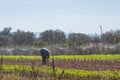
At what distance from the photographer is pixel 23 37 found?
62.9 metres

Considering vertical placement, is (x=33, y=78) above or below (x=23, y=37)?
below

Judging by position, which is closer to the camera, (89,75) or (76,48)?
(89,75)

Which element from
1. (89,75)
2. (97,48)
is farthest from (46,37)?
(89,75)

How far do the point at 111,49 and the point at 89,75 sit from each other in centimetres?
1857

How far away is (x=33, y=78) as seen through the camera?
5.89 m

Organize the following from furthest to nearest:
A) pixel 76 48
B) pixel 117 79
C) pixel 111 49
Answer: pixel 76 48
pixel 111 49
pixel 117 79

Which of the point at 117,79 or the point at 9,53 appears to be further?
the point at 9,53

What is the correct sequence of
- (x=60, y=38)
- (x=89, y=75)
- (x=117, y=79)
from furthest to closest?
(x=60, y=38)
(x=89, y=75)
(x=117, y=79)

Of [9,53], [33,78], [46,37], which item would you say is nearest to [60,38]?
[46,37]

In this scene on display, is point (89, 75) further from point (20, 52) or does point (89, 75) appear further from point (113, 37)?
point (113, 37)

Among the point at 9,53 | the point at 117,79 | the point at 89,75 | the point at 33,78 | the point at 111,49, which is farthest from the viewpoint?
the point at 9,53

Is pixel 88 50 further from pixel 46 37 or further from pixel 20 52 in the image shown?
pixel 46 37

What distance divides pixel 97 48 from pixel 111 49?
1.59m

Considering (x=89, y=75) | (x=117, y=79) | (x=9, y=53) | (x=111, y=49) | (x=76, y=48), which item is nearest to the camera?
(x=117, y=79)
